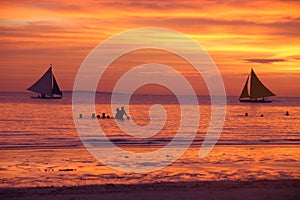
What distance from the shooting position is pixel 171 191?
44.9ft

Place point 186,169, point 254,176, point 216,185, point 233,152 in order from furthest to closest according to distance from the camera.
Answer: point 233,152
point 186,169
point 254,176
point 216,185

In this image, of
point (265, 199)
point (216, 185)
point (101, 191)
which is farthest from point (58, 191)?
point (265, 199)

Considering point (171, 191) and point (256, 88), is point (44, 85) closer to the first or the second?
point (256, 88)

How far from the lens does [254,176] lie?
16891mm

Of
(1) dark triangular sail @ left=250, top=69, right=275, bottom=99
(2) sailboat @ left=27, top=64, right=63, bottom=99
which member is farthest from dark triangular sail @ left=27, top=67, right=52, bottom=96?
(1) dark triangular sail @ left=250, top=69, right=275, bottom=99

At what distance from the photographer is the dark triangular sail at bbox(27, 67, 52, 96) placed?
10231 centimetres

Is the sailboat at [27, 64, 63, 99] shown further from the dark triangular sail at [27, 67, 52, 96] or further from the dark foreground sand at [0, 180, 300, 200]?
the dark foreground sand at [0, 180, 300, 200]

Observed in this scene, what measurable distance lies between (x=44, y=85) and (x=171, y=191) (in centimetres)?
9442

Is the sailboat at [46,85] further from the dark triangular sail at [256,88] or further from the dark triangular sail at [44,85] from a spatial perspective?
the dark triangular sail at [256,88]

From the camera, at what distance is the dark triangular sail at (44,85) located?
102312 millimetres

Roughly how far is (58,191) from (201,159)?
8805 millimetres

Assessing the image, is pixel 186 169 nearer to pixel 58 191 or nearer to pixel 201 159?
pixel 201 159

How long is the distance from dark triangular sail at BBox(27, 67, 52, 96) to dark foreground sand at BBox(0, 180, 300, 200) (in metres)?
89.4

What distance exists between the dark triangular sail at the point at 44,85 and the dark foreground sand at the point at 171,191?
8935 cm
